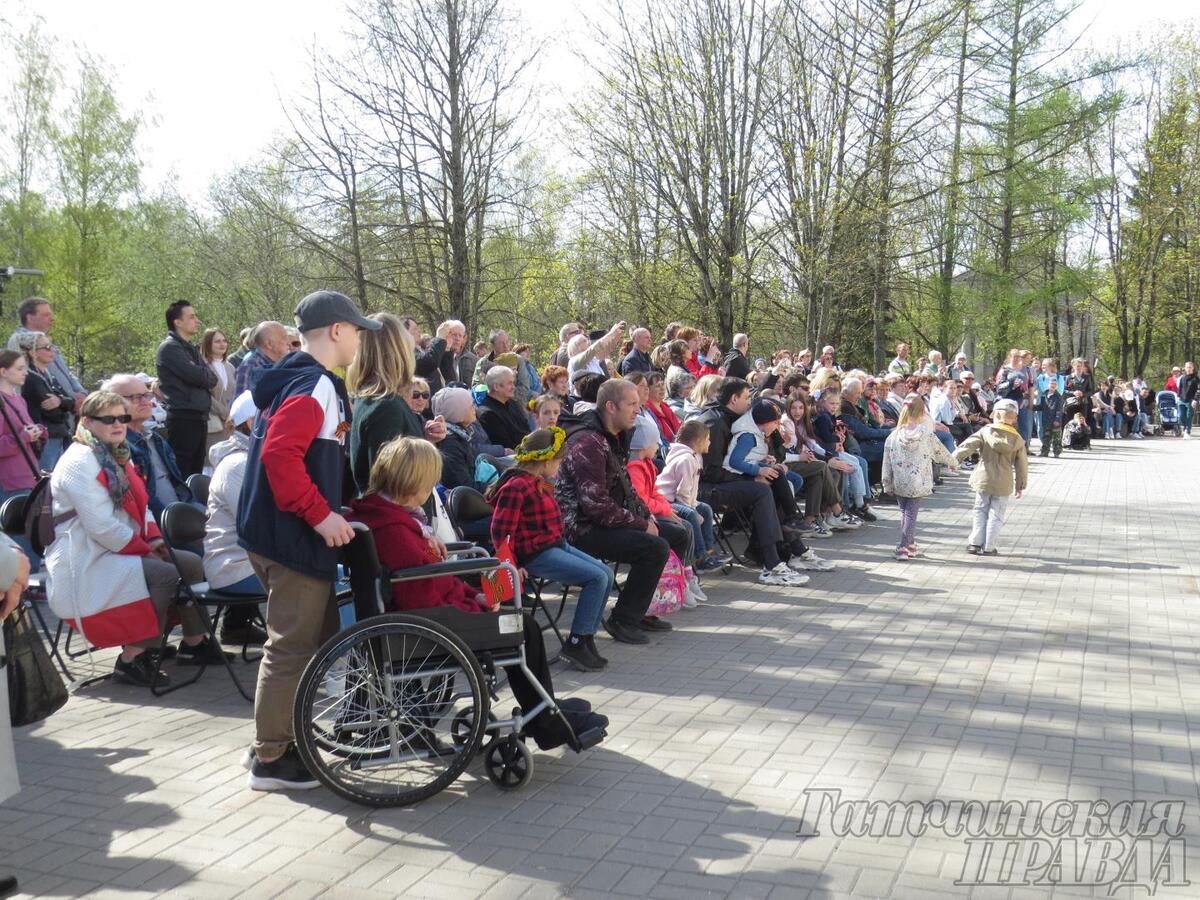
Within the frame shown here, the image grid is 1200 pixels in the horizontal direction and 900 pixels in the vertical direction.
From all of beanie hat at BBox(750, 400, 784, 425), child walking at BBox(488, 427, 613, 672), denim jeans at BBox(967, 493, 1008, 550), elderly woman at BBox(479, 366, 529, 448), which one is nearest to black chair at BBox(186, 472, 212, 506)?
child walking at BBox(488, 427, 613, 672)

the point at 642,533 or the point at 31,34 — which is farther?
the point at 31,34

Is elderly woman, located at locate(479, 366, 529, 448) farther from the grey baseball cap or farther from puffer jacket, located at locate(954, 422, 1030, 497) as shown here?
the grey baseball cap

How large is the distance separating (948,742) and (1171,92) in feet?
139

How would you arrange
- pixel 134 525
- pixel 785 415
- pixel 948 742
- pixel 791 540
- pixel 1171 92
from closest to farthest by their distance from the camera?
pixel 948 742
pixel 134 525
pixel 791 540
pixel 785 415
pixel 1171 92

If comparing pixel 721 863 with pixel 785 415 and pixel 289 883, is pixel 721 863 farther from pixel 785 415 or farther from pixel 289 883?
pixel 785 415

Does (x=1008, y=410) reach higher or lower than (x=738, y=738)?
higher

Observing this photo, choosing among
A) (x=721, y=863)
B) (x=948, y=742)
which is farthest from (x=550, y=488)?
(x=721, y=863)

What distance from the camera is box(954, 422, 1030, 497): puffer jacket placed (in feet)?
33.7

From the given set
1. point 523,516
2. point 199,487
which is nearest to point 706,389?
point 523,516

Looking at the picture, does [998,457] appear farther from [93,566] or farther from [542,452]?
[93,566]

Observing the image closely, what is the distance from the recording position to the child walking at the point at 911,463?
1021 cm

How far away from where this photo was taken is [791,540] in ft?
31.2

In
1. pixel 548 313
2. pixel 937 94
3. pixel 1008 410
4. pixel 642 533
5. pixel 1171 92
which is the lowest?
pixel 642 533

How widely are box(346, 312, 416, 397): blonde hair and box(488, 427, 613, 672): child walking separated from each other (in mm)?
1366
